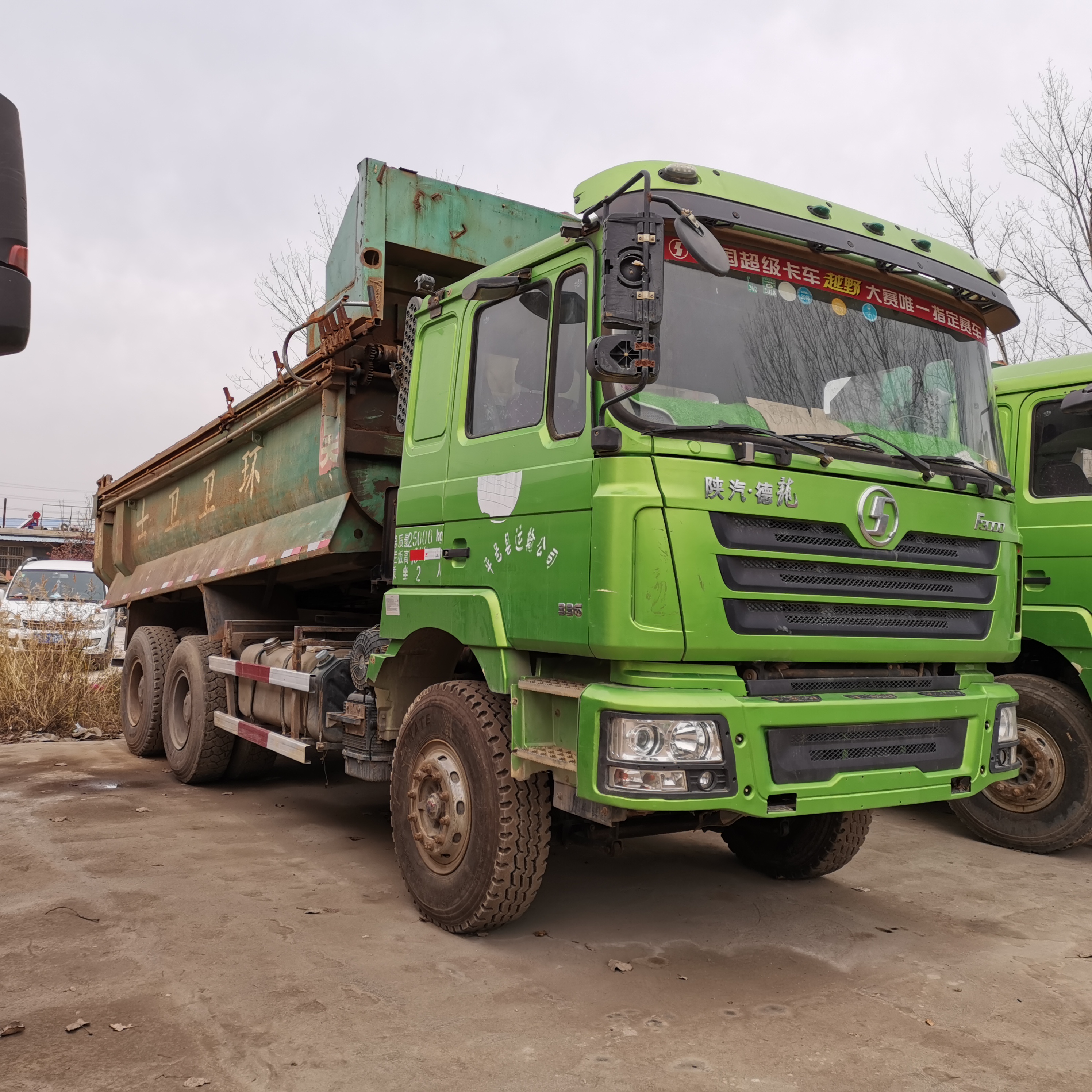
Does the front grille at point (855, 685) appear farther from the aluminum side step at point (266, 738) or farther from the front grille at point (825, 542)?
the aluminum side step at point (266, 738)

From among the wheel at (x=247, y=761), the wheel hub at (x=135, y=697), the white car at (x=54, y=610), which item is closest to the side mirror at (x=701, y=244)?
the wheel at (x=247, y=761)

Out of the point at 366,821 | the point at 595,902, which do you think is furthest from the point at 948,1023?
the point at 366,821

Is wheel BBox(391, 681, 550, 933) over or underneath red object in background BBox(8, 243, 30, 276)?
underneath

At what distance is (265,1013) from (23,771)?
16.8 ft

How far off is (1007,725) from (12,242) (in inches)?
157

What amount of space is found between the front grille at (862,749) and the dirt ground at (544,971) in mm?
809

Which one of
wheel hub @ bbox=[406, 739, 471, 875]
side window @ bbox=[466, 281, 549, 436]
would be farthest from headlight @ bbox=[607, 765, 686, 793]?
side window @ bbox=[466, 281, 549, 436]

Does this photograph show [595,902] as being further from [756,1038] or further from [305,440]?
[305,440]

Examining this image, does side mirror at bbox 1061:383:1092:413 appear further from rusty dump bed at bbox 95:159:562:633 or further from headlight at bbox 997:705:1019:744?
rusty dump bed at bbox 95:159:562:633

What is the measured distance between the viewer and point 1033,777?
5.91 m

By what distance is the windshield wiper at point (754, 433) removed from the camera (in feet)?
11.6

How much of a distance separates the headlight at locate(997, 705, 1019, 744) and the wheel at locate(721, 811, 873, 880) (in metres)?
0.90

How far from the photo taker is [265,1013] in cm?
336

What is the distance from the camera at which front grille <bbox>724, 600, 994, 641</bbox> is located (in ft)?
11.7
